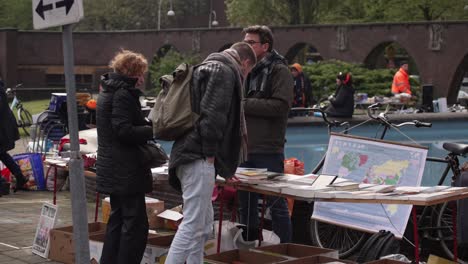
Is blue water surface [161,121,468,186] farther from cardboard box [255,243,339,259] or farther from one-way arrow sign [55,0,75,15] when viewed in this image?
one-way arrow sign [55,0,75,15]

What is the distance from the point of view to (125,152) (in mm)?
6809

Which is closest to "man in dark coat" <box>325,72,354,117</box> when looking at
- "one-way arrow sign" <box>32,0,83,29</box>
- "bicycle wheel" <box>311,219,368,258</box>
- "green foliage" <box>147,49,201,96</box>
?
"bicycle wheel" <box>311,219,368,258</box>

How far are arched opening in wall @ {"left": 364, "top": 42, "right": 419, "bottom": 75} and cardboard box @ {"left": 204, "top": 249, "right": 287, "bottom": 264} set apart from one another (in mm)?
44977

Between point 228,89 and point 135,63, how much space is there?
3.61ft

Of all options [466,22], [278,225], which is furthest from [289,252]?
[466,22]

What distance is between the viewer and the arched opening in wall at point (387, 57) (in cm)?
5188

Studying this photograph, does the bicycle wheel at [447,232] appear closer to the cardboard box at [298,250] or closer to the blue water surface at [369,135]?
the cardboard box at [298,250]

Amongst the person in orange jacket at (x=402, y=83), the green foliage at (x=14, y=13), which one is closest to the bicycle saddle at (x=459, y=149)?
the person in orange jacket at (x=402, y=83)

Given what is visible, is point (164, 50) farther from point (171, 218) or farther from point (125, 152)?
point (125, 152)

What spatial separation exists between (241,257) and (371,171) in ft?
5.68

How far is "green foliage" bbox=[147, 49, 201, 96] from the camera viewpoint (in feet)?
178

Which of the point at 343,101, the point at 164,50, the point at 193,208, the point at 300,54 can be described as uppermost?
the point at 193,208

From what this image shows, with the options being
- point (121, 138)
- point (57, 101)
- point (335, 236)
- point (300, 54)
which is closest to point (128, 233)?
point (121, 138)

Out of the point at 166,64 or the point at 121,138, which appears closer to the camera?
the point at 121,138
